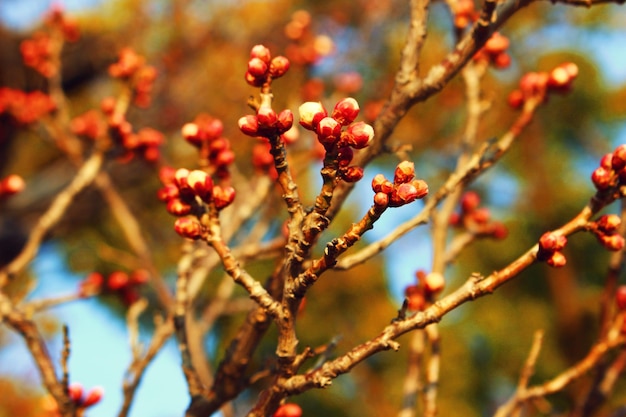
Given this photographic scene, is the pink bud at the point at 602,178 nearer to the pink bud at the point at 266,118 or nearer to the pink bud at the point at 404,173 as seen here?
the pink bud at the point at 404,173

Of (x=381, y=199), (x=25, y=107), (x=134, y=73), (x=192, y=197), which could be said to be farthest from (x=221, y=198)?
(x=25, y=107)

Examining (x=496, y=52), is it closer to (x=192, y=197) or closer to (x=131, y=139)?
(x=192, y=197)

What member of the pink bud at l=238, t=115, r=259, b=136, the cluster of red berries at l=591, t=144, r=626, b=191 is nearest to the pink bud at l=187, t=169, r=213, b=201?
the pink bud at l=238, t=115, r=259, b=136

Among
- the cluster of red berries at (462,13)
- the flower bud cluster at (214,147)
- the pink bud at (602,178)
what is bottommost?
the pink bud at (602,178)

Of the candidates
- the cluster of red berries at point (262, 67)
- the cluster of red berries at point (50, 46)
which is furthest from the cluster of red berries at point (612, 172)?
the cluster of red berries at point (50, 46)

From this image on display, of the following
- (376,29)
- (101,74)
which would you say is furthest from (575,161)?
(101,74)

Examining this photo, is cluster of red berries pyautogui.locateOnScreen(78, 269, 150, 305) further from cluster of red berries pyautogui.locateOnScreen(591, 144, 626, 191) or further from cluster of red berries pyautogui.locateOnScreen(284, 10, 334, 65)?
cluster of red berries pyautogui.locateOnScreen(591, 144, 626, 191)

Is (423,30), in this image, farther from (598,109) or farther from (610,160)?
(598,109)
